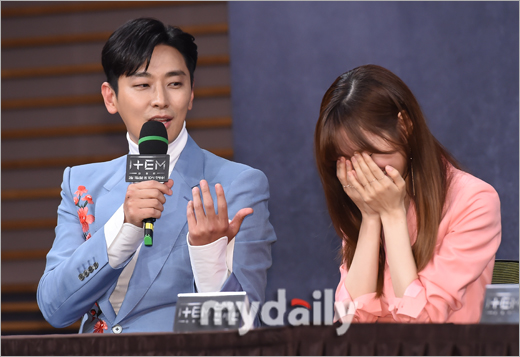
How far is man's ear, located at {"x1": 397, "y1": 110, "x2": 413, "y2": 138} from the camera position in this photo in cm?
167

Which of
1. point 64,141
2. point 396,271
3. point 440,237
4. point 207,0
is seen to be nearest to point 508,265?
point 440,237

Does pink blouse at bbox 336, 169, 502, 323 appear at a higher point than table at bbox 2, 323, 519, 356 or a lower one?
higher

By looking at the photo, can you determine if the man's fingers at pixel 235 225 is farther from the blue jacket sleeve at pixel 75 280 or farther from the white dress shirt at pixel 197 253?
the blue jacket sleeve at pixel 75 280

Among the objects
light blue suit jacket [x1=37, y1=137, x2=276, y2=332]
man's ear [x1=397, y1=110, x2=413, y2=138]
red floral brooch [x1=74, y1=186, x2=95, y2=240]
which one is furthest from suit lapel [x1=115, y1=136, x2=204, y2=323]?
man's ear [x1=397, y1=110, x2=413, y2=138]

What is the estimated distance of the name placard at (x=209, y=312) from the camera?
121 cm

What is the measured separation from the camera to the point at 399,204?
167 cm

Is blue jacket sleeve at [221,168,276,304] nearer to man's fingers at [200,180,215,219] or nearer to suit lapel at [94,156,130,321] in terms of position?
man's fingers at [200,180,215,219]

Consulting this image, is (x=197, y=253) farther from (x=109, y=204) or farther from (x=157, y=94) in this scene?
(x=157, y=94)

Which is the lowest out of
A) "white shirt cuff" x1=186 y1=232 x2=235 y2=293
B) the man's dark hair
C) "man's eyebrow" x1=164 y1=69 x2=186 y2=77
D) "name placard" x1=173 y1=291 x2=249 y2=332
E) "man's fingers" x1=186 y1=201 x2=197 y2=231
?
"name placard" x1=173 y1=291 x2=249 y2=332

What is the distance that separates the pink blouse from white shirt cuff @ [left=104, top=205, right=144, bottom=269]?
65 cm

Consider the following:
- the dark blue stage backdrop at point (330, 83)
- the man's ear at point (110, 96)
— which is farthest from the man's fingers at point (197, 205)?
the dark blue stage backdrop at point (330, 83)

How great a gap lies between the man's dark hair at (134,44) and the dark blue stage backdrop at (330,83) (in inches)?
46.6

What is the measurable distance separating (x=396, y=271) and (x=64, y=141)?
2348 millimetres

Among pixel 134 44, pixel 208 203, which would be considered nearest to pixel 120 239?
pixel 208 203
